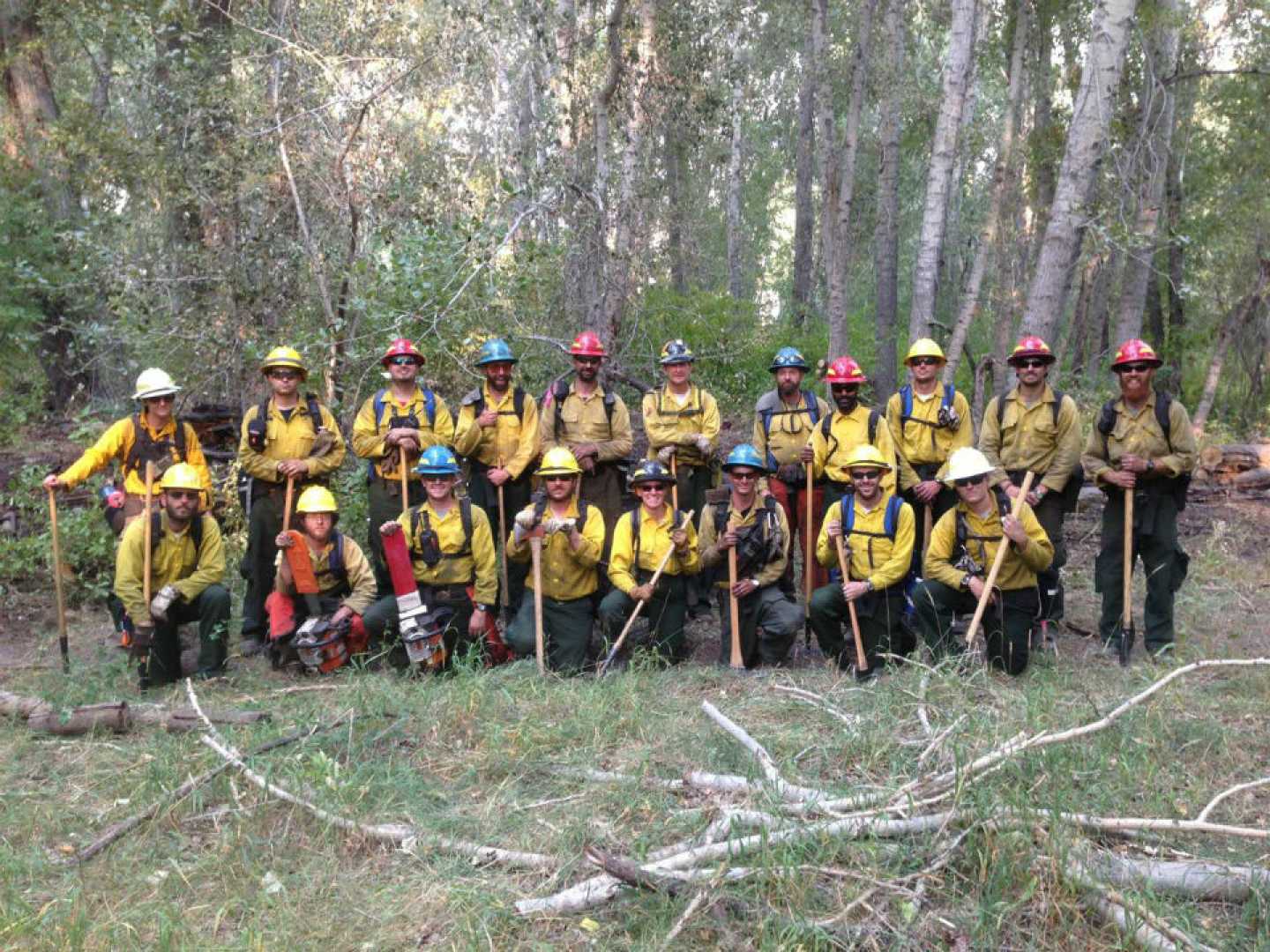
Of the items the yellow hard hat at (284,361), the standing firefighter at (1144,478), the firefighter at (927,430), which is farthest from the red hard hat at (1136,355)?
the yellow hard hat at (284,361)

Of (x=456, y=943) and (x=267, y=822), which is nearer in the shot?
(x=456, y=943)

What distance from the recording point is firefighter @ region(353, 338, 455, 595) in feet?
26.1

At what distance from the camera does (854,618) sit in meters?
6.94

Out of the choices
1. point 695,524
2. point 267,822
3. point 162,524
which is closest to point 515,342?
point 695,524

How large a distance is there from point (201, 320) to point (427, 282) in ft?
8.68

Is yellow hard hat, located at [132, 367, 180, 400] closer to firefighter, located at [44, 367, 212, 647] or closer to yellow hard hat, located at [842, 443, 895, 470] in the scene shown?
firefighter, located at [44, 367, 212, 647]

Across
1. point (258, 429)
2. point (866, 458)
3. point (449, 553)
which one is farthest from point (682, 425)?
point (258, 429)

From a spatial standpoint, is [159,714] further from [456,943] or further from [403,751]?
[456,943]

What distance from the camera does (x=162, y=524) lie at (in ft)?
23.8

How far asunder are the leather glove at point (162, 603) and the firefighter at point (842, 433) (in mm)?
4506

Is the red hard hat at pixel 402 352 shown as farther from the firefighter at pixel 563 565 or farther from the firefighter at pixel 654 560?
the firefighter at pixel 654 560

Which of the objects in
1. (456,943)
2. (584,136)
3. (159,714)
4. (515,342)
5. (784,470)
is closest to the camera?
(456,943)

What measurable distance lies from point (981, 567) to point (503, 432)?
12.0ft

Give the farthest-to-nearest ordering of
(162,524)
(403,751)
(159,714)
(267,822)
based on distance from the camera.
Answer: (162,524)
(159,714)
(403,751)
(267,822)
